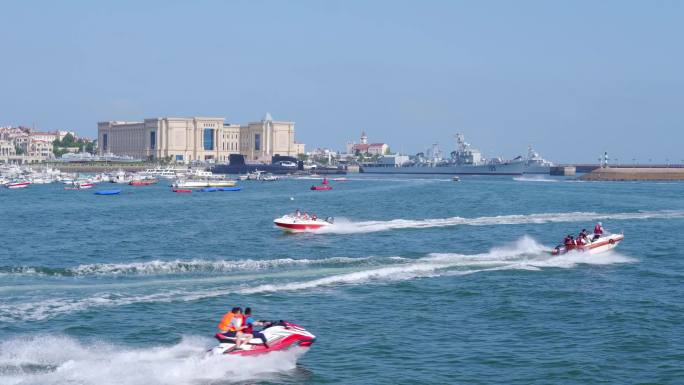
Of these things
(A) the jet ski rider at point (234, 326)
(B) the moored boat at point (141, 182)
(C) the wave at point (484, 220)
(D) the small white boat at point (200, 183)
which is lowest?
(B) the moored boat at point (141, 182)

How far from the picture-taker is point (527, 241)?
50719 mm

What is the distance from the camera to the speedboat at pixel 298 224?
59438 mm

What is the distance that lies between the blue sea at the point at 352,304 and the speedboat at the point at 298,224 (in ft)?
3.23

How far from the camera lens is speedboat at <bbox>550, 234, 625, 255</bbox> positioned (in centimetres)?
4538

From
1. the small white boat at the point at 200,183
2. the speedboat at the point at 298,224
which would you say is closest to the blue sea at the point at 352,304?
the speedboat at the point at 298,224

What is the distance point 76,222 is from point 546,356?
53.6m

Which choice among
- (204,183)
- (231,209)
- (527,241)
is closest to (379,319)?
(527,241)

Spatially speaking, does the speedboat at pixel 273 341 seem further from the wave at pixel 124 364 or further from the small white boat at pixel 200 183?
the small white boat at pixel 200 183

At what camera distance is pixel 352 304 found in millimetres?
32562

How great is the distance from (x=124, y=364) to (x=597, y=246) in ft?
97.7

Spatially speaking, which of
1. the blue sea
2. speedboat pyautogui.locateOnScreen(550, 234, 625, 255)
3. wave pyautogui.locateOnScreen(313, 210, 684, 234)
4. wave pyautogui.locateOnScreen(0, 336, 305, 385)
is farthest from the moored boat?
wave pyautogui.locateOnScreen(0, 336, 305, 385)

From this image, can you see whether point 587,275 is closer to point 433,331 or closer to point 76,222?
point 433,331

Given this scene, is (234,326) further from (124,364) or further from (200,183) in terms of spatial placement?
(200,183)

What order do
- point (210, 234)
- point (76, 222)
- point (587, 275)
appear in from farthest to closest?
point (76, 222), point (210, 234), point (587, 275)
